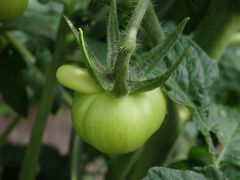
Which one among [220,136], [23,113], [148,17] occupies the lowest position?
[23,113]

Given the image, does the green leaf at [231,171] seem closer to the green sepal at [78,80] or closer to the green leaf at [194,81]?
the green leaf at [194,81]

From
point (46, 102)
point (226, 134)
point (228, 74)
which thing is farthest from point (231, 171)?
point (228, 74)

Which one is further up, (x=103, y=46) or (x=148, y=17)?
(x=148, y=17)

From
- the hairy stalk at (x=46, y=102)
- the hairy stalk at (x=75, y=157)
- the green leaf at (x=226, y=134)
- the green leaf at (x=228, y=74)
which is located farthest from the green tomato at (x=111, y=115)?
the green leaf at (x=228, y=74)

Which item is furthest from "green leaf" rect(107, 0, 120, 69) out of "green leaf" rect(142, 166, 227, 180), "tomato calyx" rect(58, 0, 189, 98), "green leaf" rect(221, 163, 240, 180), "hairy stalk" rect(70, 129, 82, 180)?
"hairy stalk" rect(70, 129, 82, 180)

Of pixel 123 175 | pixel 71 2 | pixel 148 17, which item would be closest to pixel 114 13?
pixel 148 17

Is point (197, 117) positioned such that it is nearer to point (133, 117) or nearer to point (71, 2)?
point (133, 117)

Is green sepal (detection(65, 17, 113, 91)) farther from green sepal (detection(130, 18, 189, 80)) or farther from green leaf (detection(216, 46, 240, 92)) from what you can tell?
green leaf (detection(216, 46, 240, 92))
